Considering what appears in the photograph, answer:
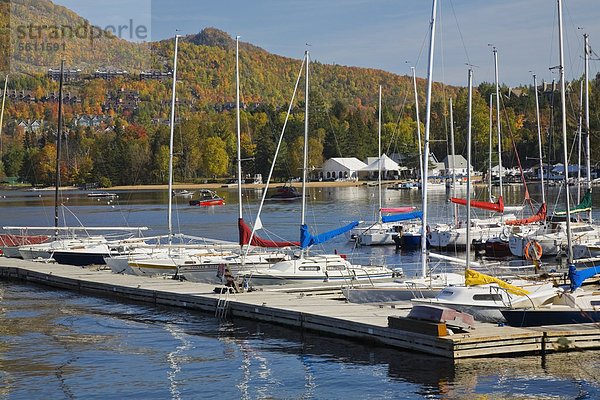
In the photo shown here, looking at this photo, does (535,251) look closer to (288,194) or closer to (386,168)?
(288,194)

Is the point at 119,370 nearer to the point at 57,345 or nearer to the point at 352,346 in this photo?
the point at 57,345

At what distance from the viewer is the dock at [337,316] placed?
2300 centimetres

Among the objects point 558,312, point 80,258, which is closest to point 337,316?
point 558,312

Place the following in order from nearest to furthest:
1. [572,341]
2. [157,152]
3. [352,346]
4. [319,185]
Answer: [572,341] → [352,346] → [319,185] → [157,152]

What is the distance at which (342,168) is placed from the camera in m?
176

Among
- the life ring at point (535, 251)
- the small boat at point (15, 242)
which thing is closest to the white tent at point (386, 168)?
the small boat at point (15, 242)

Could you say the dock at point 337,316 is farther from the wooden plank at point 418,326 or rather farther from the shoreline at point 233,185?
the shoreline at point 233,185

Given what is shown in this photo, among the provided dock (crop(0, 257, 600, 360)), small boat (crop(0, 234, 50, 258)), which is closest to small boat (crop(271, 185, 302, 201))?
small boat (crop(0, 234, 50, 258))

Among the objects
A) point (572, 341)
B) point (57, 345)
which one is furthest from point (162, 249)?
point (572, 341)

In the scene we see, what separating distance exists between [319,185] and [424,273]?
139m

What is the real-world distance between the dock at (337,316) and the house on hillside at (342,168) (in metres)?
137

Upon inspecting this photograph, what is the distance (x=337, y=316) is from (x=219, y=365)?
4.57m

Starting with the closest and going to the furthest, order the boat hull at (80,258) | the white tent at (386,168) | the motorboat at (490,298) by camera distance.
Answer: the motorboat at (490,298), the boat hull at (80,258), the white tent at (386,168)

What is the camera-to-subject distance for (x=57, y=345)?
26.6 metres
